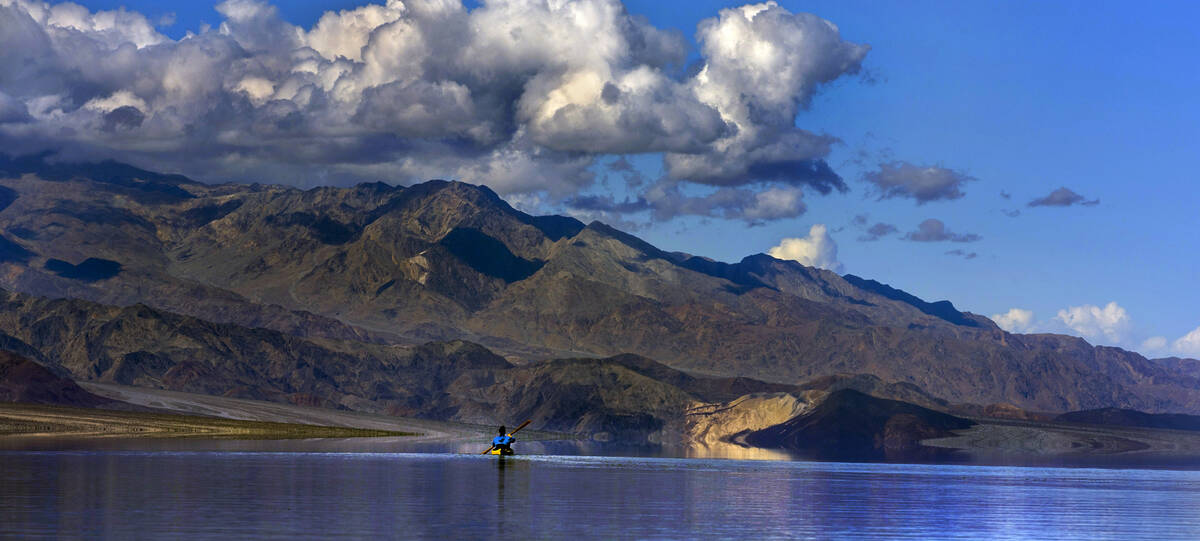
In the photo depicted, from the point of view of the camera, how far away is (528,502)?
2623 inches

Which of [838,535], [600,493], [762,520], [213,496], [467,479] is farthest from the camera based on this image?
[467,479]

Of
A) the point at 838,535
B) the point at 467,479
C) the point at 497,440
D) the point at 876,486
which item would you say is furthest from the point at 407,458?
the point at 838,535

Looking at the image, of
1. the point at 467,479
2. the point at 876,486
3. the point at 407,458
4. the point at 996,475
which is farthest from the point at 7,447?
the point at 996,475

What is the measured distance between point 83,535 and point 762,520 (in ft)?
93.6

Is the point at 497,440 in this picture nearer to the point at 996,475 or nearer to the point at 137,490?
the point at 996,475

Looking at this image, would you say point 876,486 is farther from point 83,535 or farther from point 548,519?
point 83,535

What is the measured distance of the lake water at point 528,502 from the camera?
2066 inches

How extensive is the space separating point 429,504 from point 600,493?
14207mm

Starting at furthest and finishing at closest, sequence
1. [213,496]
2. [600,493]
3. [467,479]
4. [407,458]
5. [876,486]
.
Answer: [407,458], [876,486], [467,479], [600,493], [213,496]

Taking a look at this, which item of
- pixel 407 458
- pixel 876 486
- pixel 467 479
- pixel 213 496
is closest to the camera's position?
pixel 213 496

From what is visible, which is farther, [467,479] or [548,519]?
[467,479]

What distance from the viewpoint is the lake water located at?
52.5 m

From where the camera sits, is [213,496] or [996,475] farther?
[996,475]

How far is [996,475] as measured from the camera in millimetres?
120375
